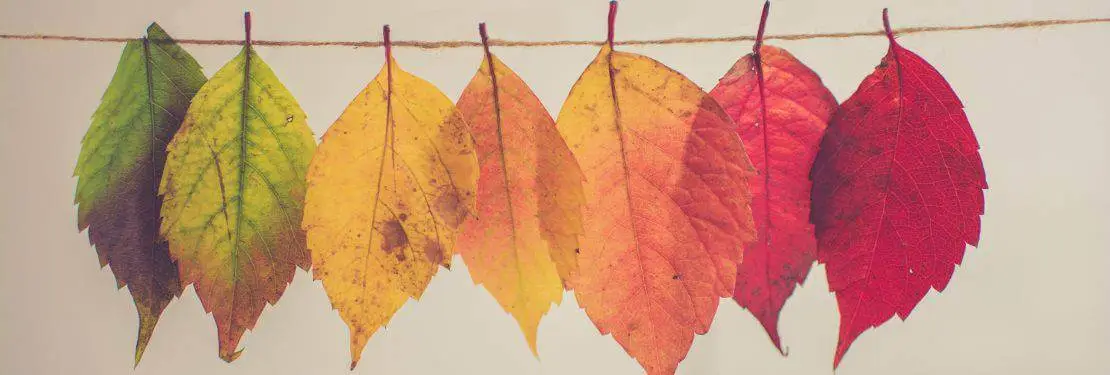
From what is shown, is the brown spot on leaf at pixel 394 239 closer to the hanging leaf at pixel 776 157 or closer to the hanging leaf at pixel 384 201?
the hanging leaf at pixel 384 201

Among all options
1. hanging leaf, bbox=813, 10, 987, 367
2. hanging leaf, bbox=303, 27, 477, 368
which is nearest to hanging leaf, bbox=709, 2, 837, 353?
hanging leaf, bbox=813, 10, 987, 367

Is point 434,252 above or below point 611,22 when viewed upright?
below

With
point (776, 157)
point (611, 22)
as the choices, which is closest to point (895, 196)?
point (776, 157)

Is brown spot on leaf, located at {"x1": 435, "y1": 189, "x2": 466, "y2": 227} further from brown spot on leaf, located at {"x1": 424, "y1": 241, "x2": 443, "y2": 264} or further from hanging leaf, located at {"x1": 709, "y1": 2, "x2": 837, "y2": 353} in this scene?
hanging leaf, located at {"x1": 709, "y1": 2, "x2": 837, "y2": 353}

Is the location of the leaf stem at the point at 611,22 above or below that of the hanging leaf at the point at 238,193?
above

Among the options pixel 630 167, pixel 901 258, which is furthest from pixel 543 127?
pixel 901 258

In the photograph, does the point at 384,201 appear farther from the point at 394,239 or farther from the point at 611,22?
the point at 611,22

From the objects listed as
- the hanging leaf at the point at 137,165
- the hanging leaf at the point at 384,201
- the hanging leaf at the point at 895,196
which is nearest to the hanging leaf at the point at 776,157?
the hanging leaf at the point at 895,196
